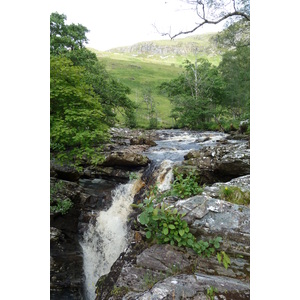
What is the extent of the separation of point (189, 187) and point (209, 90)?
619 cm

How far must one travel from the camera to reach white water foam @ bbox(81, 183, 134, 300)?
4.47m

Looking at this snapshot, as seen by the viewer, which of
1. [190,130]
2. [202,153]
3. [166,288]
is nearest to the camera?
[166,288]

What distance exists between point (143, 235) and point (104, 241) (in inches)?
105

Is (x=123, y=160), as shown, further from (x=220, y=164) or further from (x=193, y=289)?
(x=193, y=289)

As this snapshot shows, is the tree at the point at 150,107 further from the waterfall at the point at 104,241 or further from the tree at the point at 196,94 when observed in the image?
the waterfall at the point at 104,241

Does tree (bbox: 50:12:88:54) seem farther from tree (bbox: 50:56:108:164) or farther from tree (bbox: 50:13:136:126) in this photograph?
tree (bbox: 50:56:108:164)

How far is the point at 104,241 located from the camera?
4883mm

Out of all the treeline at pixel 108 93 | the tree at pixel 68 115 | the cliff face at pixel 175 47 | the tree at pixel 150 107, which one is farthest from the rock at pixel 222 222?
the tree at pixel 150 107

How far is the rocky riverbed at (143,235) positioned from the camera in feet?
6.63

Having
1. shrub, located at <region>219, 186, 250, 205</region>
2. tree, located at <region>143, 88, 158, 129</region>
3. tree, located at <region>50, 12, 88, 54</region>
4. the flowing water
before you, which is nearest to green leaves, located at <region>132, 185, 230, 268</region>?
shrub, located at <region>219, 186, 250, 205</region>

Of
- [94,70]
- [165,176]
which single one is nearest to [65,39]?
[94,70]
